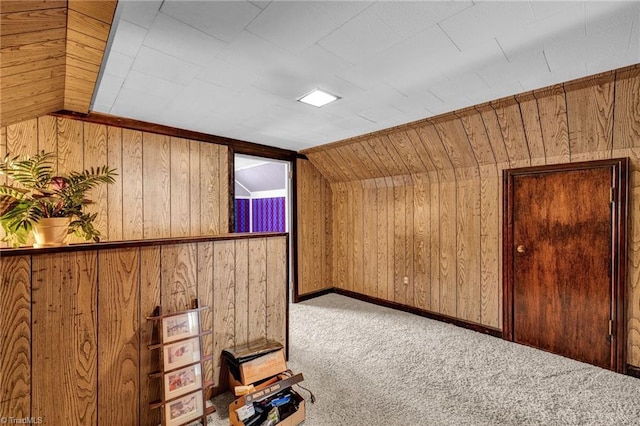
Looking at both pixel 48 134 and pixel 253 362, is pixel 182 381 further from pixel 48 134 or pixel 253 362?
pixel 48 134

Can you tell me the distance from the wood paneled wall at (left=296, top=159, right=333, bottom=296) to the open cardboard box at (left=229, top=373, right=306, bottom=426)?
7.93 ft

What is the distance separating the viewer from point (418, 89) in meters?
2.17

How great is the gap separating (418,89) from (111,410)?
2.86 metres

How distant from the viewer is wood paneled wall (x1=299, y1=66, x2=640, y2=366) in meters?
2.28

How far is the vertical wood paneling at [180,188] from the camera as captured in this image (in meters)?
3.04

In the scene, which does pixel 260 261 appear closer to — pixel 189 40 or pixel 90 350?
pixel 90 350

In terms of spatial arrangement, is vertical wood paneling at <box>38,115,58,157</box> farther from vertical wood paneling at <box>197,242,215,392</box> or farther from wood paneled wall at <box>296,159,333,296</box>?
wood paneled wall at <box>296,159,333,296</box>

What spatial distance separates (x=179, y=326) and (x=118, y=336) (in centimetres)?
32

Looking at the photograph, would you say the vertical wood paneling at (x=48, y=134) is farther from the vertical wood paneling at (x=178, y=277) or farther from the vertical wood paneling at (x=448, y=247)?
the vertical wood paneling at (x=448, y=247)

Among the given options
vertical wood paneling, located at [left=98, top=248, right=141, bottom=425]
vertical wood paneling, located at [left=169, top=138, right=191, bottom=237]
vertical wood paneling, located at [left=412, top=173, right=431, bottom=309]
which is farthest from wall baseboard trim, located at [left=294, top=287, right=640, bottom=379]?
vertical wood paneling, located at [left=98, top=248, right=141, bottom=425]

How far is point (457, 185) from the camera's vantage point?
3.35 meters

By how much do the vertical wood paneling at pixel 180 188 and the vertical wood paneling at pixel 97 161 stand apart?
57 centimetres

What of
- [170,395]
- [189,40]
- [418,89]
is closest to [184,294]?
[170,395]

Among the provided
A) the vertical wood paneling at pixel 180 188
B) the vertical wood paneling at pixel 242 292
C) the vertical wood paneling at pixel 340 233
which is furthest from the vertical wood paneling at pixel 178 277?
the vertical wood paneling at pixel 340 233
